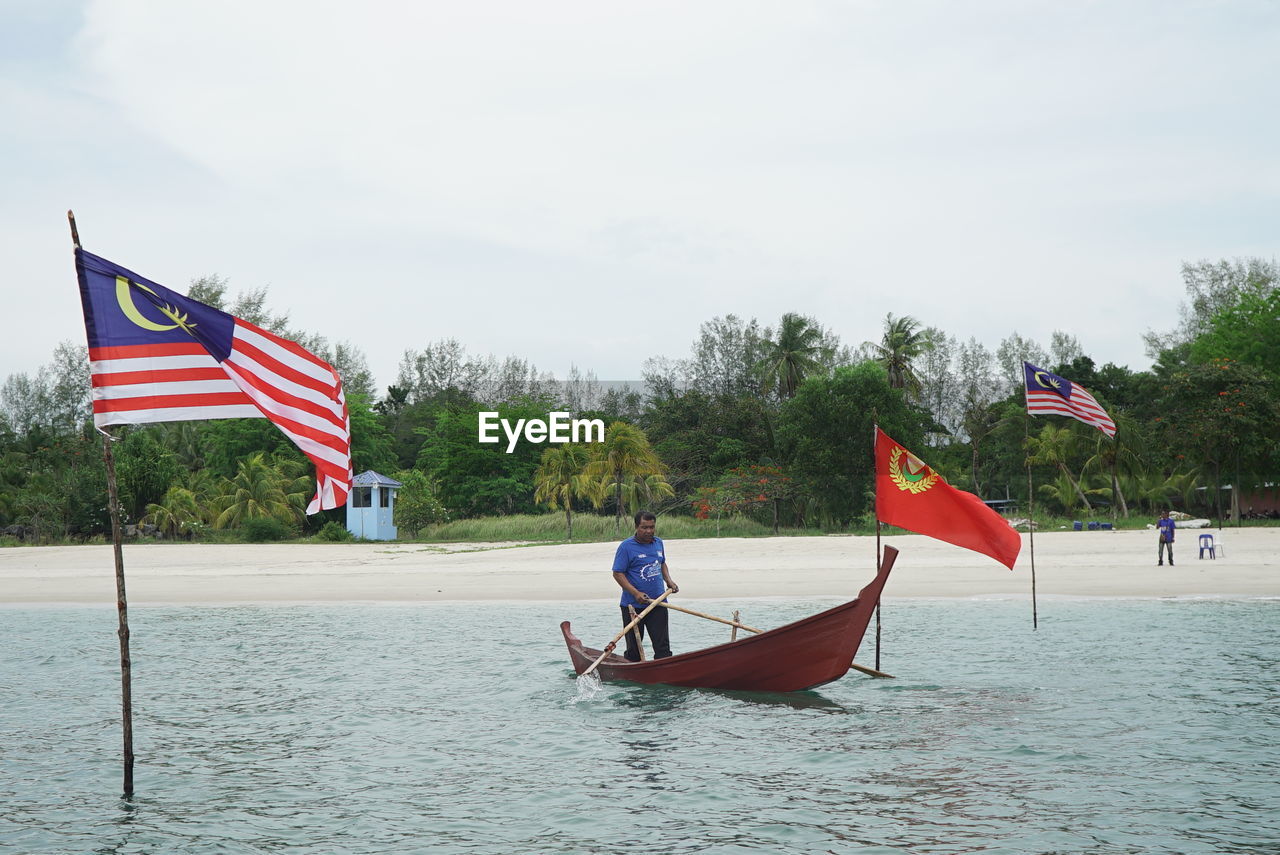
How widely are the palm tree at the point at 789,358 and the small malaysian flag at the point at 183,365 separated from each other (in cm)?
6042

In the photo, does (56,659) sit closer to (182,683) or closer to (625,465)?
(182,683)

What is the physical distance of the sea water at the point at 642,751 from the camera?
873 centimetres

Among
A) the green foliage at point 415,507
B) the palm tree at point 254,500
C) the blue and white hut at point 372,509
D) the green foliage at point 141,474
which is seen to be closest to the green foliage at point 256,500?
the palm tree at point 254,500

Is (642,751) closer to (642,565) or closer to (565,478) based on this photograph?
(642,565)

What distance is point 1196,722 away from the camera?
40.7 ft

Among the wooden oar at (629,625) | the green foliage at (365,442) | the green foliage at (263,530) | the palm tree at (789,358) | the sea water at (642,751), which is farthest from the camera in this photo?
the palm tree at (789,358)

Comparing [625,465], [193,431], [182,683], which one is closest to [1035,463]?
[625,465]

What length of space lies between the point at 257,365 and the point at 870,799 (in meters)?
6.35

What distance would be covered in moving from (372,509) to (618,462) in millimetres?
12330

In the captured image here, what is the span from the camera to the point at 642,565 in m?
13.9

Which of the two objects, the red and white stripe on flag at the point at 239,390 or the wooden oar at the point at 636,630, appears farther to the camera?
the wooden oar at the point at 636,630

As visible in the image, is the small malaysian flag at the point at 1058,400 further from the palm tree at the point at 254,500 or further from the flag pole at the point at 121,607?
the palm tree at the point at 254,500

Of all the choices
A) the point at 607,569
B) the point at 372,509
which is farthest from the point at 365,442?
the point at 607,569

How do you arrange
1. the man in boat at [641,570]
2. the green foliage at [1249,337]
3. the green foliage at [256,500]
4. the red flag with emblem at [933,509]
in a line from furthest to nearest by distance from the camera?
the green foliage at [1249,337] → the green foliage at [256,500] → the man in boat at [641,570] → the red flag with emblem at [933,509]
